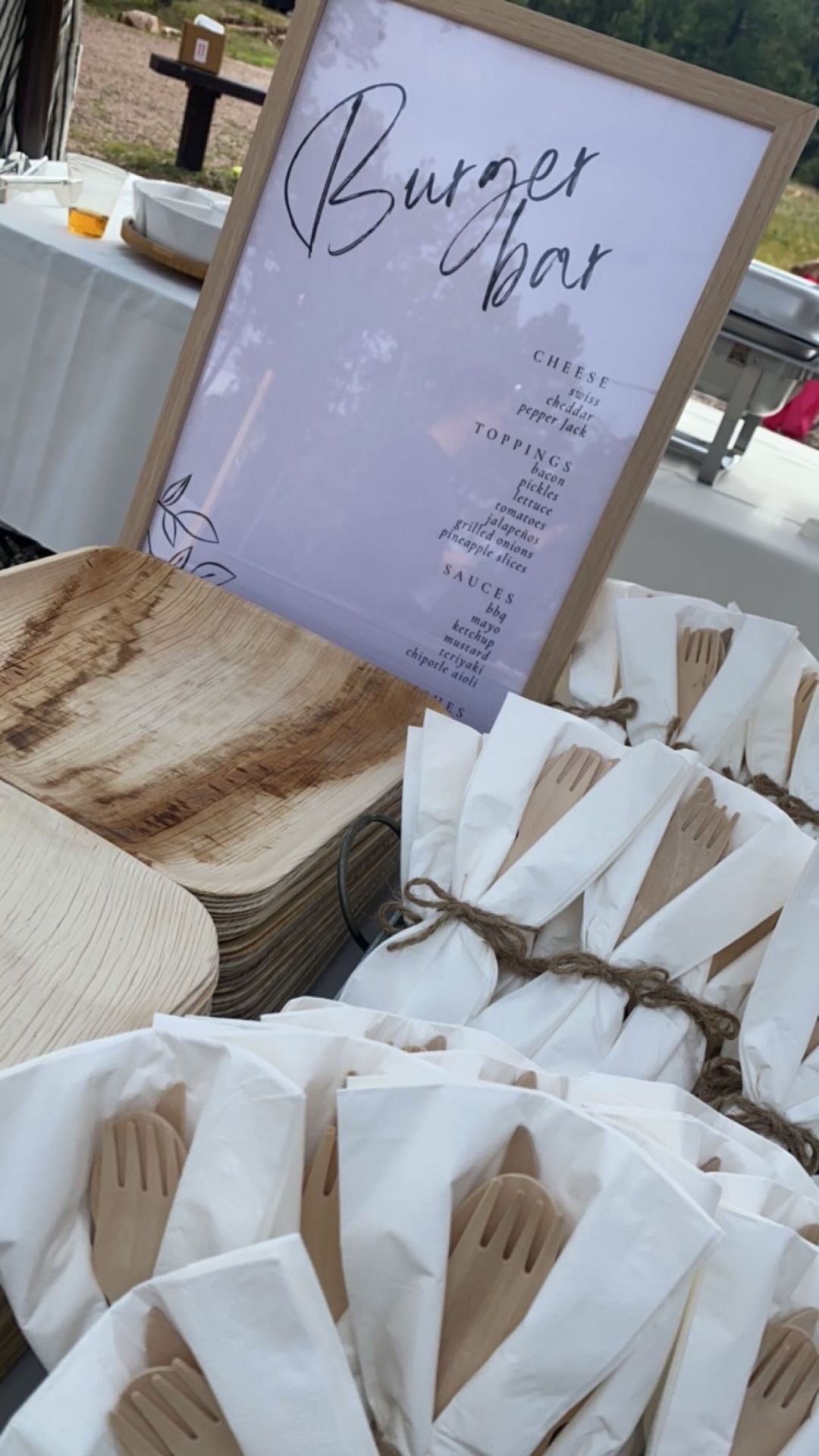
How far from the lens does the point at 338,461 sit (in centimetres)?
90

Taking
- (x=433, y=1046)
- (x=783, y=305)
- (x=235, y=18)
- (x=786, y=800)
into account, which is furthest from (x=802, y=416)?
(x=235, y=18)

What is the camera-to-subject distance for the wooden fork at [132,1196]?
0.42m

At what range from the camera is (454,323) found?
2.80 feet

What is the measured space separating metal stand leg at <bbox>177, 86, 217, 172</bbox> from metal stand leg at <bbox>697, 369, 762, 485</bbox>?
2.53 metres

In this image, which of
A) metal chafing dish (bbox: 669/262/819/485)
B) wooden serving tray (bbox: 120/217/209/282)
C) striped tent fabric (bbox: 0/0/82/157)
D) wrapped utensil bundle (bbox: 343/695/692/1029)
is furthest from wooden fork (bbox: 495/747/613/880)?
striped tent fabric (bbox: 0/0/82/157)

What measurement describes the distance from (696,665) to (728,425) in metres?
0.76

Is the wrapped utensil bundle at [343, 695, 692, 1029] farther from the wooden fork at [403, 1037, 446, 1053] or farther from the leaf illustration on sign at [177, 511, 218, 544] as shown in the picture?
the leaf illustration on sign at [177, 511, 218, 544]

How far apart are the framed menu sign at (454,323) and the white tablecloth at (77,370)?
1.66 ft

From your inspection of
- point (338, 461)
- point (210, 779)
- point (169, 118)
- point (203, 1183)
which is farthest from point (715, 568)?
point (169, 118)

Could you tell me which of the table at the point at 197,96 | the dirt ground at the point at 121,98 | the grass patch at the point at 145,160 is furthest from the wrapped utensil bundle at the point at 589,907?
the dirt ground at the point at 121,98

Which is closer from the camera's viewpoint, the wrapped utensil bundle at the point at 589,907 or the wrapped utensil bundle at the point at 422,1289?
the wrapped utensil bundle at the point at 422,1289

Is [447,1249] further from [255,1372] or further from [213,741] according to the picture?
[213,741]

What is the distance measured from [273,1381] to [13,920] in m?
0.25

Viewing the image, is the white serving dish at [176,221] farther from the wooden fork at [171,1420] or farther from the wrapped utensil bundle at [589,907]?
the wooden fork at [171,1420]
